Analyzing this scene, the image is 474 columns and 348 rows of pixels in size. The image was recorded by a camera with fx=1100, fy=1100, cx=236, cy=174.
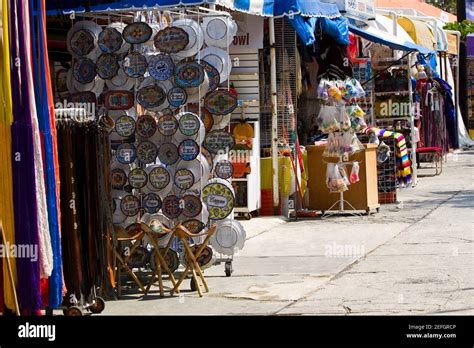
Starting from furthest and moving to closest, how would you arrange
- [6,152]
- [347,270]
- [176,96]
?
[347,270], [176,96], [6,152]

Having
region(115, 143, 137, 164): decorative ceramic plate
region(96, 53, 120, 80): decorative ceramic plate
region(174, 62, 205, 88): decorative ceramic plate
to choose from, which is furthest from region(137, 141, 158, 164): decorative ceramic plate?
region(96, 53, 120, 80): decorative ceramic plate

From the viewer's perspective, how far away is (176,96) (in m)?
10.8

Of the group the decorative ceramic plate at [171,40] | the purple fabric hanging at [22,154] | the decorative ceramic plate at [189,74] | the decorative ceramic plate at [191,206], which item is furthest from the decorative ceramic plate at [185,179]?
the purple fabric hanging at [22,154]

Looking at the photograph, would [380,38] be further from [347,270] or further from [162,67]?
[162,67]

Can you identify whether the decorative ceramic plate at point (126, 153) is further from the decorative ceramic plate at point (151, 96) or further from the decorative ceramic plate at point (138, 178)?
the decorative ceramic plate at point (151, 96)

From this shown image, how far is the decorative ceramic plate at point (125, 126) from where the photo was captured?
1090 centimetres

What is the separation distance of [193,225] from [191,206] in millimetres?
203

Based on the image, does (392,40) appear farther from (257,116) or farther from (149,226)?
(149,226)

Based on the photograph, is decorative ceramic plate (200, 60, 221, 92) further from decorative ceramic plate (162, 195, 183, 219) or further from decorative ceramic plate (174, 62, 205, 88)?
decorative ceramic plate (162, 195, 183, 219)

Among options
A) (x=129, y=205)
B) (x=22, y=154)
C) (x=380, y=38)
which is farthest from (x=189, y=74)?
(x=380, y=38)

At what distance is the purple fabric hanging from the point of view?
773cm

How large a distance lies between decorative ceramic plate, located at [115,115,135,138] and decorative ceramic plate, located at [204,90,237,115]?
767 millimetres
